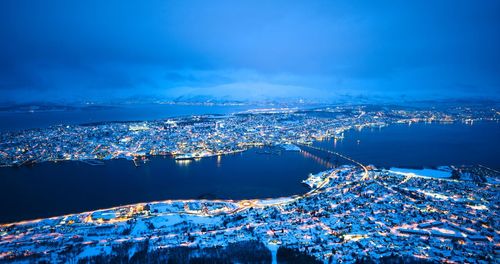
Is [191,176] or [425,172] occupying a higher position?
[425,172]

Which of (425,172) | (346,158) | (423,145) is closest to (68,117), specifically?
(346,158)

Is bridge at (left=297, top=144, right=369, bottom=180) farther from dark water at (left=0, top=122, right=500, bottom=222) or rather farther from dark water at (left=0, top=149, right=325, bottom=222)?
dark water at (left=0, top=149, right=325, bottom=222)

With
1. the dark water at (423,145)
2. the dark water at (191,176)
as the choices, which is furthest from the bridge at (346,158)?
the dark water at (191,176)

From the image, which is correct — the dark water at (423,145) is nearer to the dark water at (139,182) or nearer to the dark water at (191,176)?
the dark water at (191,176)

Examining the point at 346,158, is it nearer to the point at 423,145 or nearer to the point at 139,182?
the point at 423,145

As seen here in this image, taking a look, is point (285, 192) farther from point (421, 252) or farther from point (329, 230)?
point (421, 252)

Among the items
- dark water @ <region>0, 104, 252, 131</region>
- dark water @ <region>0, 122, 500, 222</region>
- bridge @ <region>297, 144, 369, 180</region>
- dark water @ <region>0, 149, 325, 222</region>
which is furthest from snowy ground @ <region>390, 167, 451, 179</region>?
dark water @ <region>0, 104, 252, 131</region>

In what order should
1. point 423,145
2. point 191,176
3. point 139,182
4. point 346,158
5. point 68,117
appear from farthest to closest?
1. point 68,117
2. point 423,145
3. point 346,158
4. point 191,176
5. point 139,182

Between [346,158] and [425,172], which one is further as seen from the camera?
[346,158]
